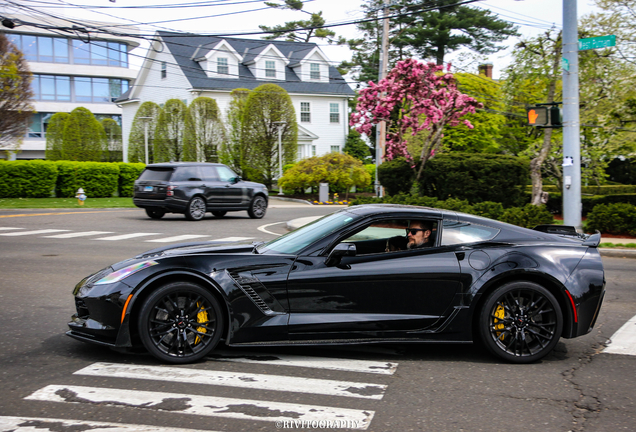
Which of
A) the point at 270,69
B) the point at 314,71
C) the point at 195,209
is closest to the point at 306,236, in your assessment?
the point at 195,209

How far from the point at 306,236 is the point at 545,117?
979cm

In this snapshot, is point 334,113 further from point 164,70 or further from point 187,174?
point 187,174

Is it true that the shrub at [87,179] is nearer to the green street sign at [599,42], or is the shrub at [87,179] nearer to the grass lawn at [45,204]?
the grass lawn at [45,204]

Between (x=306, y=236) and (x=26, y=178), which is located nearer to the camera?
(x=306, y=236)

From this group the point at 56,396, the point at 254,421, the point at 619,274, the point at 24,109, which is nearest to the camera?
the point at 254,421

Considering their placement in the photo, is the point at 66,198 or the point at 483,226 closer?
the point at 483,226

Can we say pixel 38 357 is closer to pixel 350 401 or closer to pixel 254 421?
pixel 254 421

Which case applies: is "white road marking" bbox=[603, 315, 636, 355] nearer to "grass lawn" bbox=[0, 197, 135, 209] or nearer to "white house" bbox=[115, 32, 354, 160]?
"grass lawn" bbox=[0, 197, 135, 209]

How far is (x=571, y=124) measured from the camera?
1333 cm

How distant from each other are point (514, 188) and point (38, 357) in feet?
53.9

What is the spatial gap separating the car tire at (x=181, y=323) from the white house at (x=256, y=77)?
3882 cm

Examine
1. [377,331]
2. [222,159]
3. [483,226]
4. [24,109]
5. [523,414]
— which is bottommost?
[523,414]

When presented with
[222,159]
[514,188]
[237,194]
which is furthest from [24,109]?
[514,188]

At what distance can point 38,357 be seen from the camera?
5.05m
